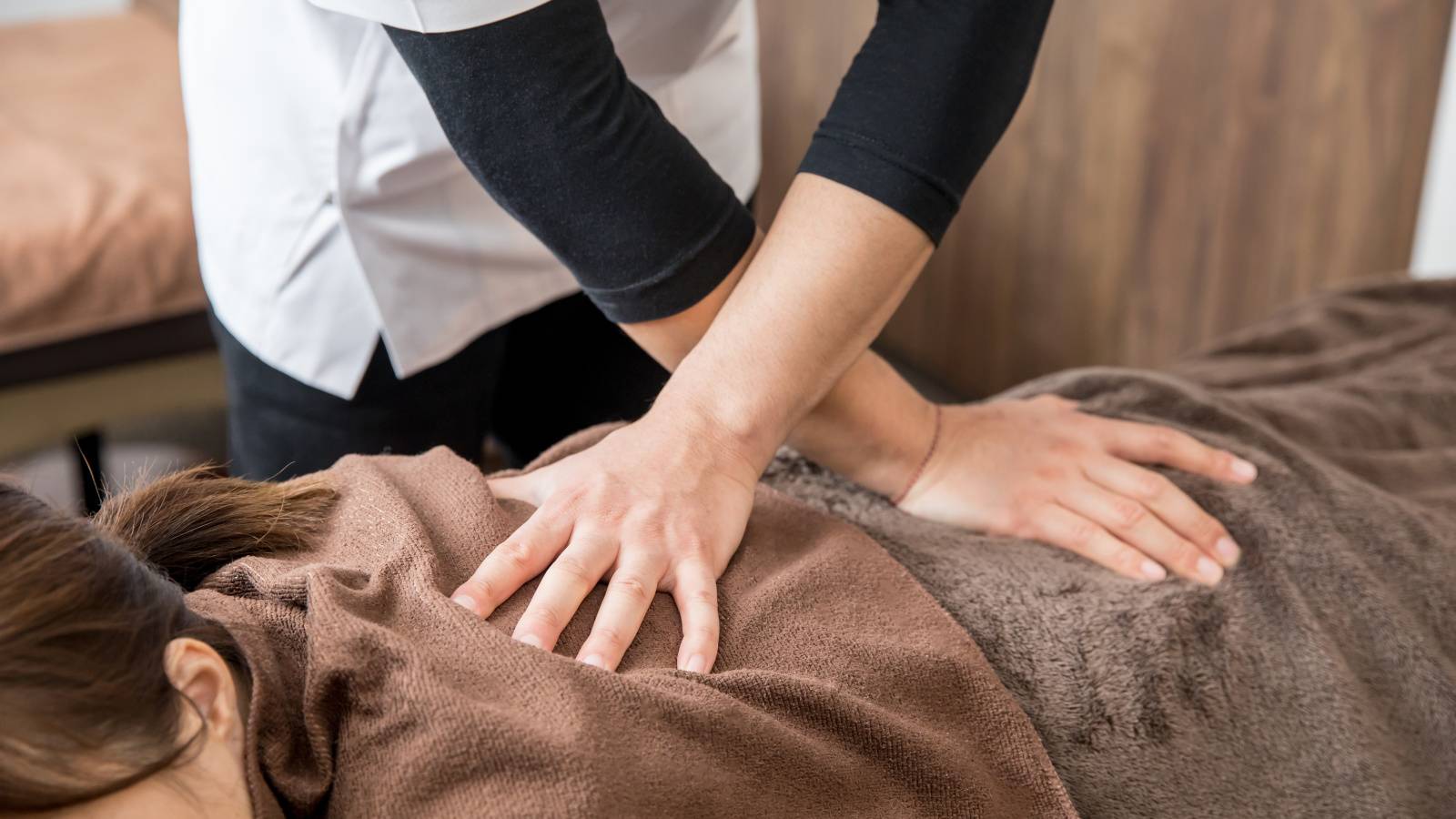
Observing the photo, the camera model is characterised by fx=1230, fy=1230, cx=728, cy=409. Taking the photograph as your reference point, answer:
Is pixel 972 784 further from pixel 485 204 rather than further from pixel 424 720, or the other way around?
pixel 485 204

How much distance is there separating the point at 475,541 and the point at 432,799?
0.65 ft

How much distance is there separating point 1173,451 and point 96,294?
5.58 ft

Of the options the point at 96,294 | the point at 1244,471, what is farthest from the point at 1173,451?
the point at 96,294

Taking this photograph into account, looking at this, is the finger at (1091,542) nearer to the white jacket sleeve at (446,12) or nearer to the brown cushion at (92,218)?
the white jacket sleeve at (446,12)

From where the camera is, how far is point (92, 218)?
77.9 inches

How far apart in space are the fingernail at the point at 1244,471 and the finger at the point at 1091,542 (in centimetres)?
12

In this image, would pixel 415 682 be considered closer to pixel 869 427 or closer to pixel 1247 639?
pixel 869 427

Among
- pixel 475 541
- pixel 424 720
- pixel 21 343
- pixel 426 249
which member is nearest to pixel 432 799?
pixel 424 720

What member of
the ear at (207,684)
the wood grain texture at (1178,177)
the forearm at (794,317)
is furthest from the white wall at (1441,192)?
the ear at (207,684)

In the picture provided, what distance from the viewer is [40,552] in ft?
1.90

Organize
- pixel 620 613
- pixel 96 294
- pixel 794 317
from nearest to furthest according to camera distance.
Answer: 1. pixel 620 613
2. pixel 794 317
3. pixel 96 294

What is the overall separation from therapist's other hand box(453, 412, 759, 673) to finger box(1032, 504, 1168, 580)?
250 millimetres

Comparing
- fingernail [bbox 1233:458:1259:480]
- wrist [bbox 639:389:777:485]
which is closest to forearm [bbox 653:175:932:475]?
wrist [bbox 639:389:777:485]

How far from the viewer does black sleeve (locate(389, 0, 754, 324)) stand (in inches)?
28.4
